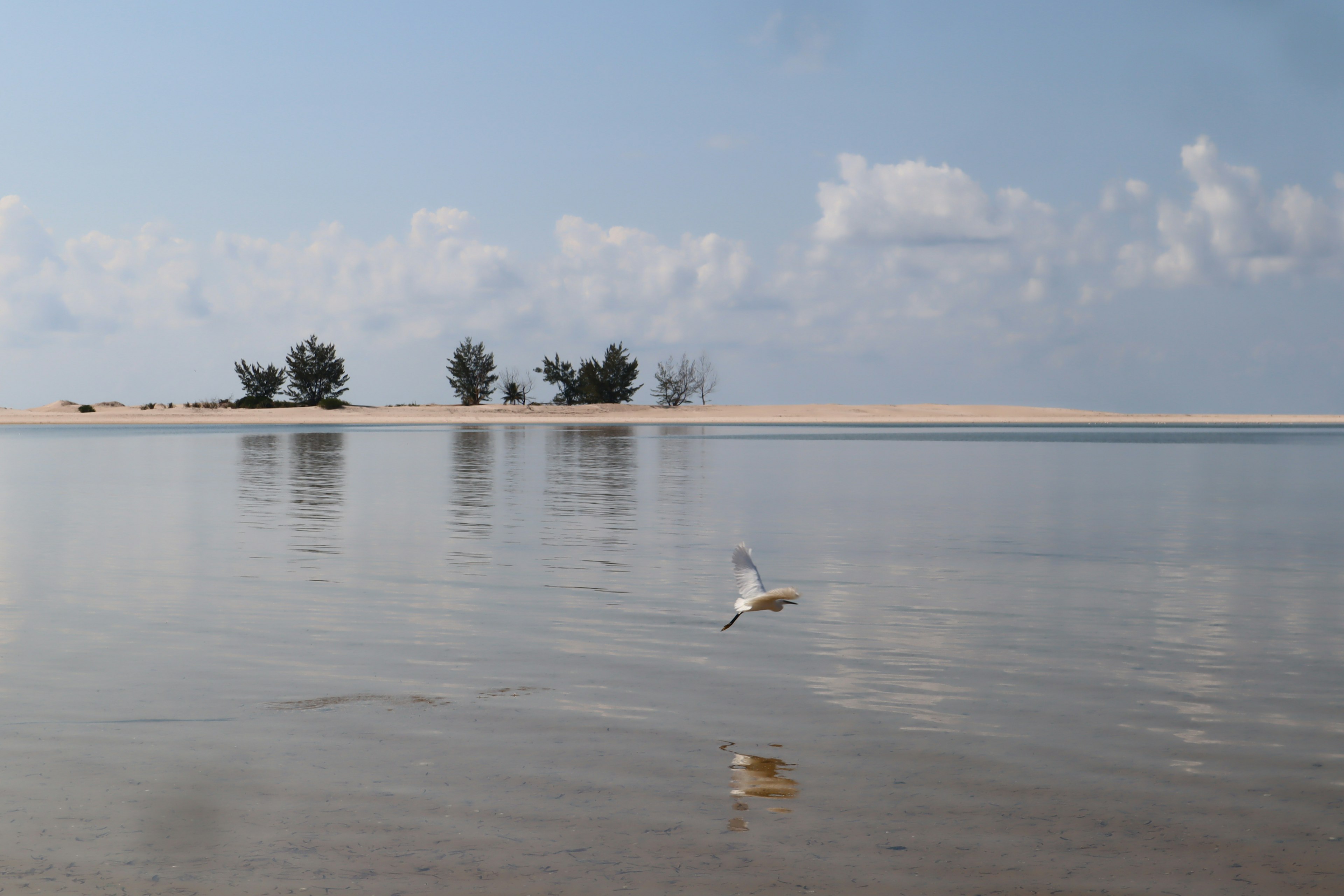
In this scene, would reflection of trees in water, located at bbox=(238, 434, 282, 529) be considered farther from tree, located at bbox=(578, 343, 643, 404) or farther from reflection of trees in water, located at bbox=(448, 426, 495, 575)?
tree, located at bbox=(578, 343, 643, 404)

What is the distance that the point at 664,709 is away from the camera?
849 cm

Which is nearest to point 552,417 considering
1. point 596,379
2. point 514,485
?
point 596,379

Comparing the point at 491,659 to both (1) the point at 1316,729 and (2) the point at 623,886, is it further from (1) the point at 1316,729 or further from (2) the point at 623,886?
(1) the point at 1316,729

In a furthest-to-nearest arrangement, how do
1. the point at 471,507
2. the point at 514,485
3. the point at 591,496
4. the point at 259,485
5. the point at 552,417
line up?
the point at 552,417 → the point at 514,485 → the point at 259,485 → the point at 591,496 → the point at 471,507

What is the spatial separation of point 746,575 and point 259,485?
26706 millimetres

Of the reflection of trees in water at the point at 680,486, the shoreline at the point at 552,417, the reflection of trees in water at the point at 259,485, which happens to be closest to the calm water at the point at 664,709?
the reflection of trees in water at the point at 680,486

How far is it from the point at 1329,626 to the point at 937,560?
6.00m

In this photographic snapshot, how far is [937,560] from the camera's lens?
1728 cm

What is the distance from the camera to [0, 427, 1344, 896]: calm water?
5770mm

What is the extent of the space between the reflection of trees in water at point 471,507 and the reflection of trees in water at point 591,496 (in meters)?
1.34

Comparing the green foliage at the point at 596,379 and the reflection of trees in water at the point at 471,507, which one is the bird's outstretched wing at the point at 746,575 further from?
the green foliage at the point at 596,379

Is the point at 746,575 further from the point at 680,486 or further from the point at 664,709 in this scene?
the point at 680,486

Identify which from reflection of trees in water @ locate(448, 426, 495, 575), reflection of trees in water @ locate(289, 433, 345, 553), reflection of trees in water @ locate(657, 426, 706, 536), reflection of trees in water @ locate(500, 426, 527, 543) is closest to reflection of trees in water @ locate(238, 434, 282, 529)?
reflection of trees in water @ locate(289, 433, 345, 553)

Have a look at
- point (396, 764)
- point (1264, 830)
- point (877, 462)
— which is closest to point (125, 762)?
point (396, 764)
